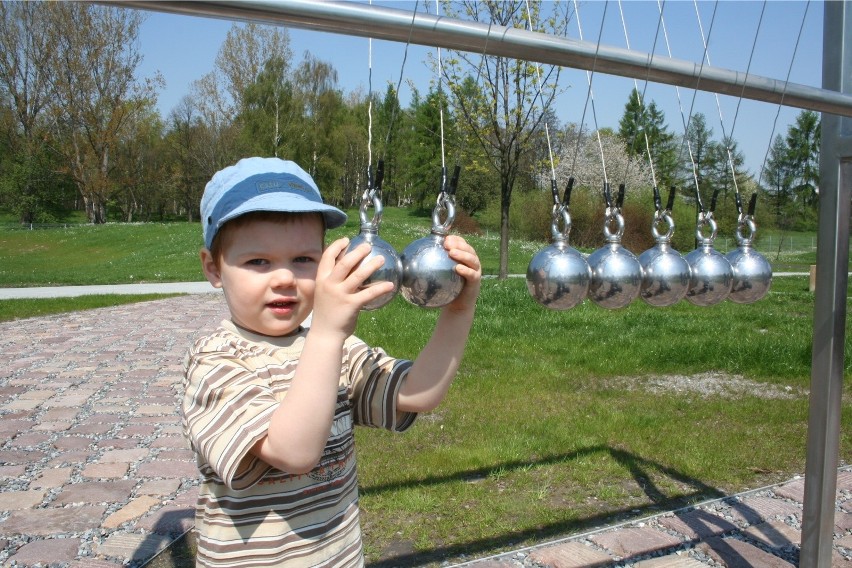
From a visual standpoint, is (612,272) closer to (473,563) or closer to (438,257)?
(438,257)

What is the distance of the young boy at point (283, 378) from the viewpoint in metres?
1.38

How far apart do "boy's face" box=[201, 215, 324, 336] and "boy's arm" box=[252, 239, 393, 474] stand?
0.24m

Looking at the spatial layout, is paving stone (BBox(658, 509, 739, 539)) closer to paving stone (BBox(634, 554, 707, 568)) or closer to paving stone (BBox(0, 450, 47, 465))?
paving stone (BBox(634, 554, 707, 568))

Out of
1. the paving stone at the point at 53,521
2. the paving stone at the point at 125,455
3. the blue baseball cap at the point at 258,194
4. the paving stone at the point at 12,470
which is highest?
the blue baseball cap at the point at 258,194

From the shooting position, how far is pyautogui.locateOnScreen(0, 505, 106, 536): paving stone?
3.56m

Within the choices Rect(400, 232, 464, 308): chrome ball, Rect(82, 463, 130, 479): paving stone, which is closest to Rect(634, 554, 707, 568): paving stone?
Rect(400, 232, 464, 308): chrome ball

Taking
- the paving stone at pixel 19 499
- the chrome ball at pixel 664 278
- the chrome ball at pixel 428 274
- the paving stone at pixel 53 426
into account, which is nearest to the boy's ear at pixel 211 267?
the chrome ball at pixel 428 274

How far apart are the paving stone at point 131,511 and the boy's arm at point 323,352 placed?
2.74m

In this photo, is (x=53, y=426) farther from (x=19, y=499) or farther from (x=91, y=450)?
(x=19, y=499)

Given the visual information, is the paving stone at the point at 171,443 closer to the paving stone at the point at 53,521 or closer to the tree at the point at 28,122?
the paving stone at the point at 53,521

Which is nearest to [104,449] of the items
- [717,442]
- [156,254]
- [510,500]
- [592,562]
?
[510,500]

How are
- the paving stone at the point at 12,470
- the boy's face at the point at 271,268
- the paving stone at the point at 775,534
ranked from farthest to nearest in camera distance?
the paving stone at the point at 12,470 < the paving stone at the point at 775,534 < the boy's face at the point at 271,268

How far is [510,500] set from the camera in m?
3.97

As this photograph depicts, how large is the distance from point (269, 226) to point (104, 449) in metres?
3.88
